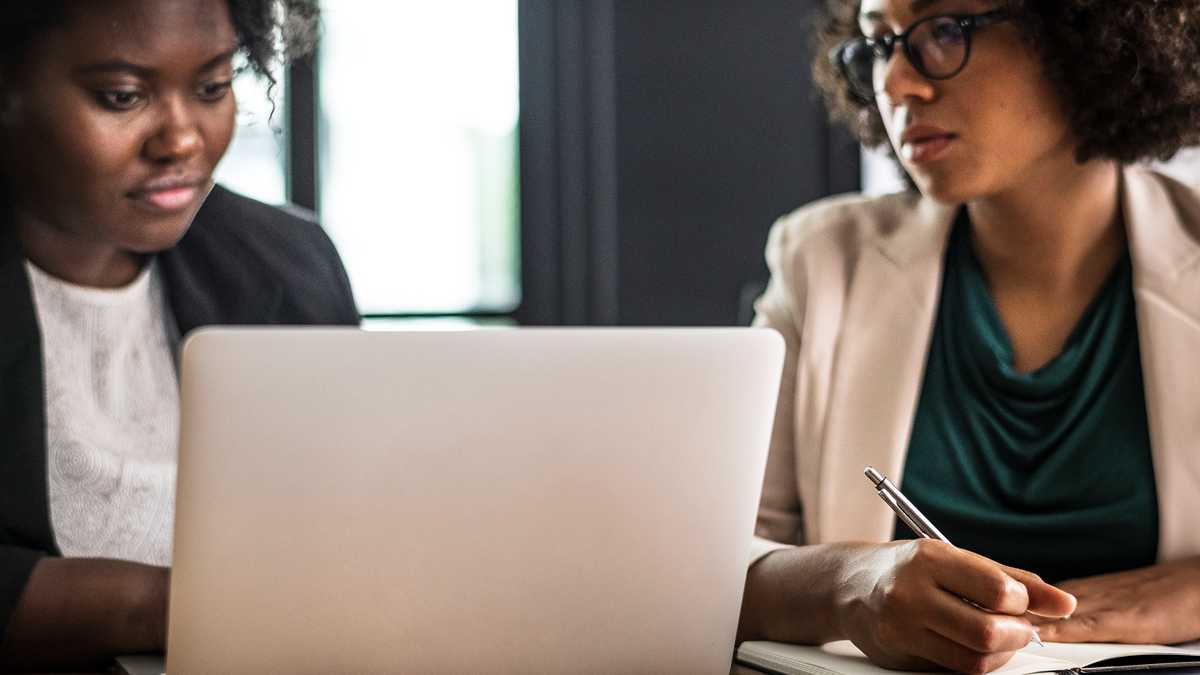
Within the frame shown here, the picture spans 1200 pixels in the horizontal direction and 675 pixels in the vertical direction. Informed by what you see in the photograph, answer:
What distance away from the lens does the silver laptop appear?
0.87 m

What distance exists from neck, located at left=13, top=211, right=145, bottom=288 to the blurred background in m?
2.27

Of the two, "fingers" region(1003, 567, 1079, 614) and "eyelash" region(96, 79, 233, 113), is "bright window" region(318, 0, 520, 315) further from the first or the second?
"fingers" region(1003, 567, 1079, 614)

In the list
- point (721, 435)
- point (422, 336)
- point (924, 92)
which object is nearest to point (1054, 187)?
point (924, 92)

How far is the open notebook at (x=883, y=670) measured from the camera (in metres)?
0.98

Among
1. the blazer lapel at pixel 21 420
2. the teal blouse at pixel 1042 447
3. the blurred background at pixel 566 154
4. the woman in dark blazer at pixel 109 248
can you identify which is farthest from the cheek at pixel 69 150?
the blurred background at pixel 566 154

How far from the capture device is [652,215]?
3988 millimetres

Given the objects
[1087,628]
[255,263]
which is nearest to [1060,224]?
[1087,628]

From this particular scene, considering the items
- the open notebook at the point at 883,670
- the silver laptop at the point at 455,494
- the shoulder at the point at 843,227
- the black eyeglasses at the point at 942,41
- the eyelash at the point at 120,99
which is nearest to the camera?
the silver laptop at the point at 455,494

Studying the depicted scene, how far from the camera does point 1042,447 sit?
1.67 m

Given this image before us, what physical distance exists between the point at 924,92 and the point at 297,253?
868mm

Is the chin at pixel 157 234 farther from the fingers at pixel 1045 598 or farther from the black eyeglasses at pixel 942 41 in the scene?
the fingers at pixel 1045 598

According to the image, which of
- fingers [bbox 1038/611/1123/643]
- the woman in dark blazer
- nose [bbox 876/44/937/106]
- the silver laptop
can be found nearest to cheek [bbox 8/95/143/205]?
the woman in dark blazer

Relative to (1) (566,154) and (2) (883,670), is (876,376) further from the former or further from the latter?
(1) (566,154)

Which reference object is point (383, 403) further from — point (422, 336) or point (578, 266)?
point (578, 266)
